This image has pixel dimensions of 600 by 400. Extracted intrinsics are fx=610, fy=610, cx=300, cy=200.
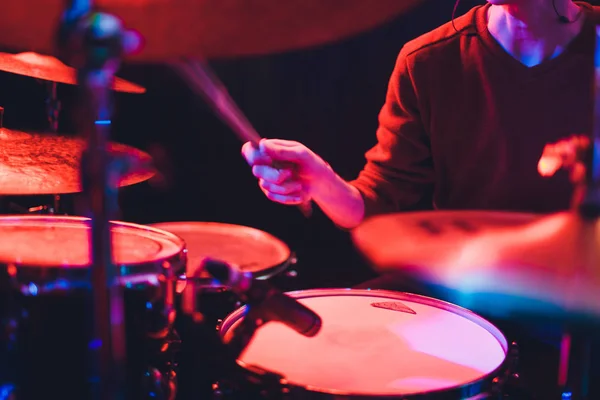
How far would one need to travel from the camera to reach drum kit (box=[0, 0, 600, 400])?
0.70 metres

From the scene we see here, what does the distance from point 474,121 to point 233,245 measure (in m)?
0.67

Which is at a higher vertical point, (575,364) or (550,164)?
(550,164)

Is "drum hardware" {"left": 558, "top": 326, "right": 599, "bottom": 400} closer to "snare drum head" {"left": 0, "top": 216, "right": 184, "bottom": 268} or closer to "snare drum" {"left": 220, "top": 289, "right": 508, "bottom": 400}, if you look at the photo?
→ "snare drum" {"left": 220, "top": 289, "right": 508, "bottom": 400}

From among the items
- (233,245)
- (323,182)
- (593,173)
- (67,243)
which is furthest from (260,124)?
(593,173)

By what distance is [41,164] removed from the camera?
107 centimetres

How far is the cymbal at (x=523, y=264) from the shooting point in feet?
2.24

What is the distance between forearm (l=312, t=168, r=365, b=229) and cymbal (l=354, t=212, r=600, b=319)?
476 mm

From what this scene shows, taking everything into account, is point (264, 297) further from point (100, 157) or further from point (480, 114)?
point (480, 114)

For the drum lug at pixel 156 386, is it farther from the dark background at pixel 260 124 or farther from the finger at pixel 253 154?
the dark background at pixel 260 124

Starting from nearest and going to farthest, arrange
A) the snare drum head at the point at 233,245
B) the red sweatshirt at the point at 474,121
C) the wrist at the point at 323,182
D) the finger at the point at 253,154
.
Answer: the finger at the point at 253,154, the wrist at the point at 323,182, the red sweatshirt at the point at 474,121, the snare drum head at the point at 233,245

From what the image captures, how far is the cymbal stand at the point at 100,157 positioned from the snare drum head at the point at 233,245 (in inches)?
24.9

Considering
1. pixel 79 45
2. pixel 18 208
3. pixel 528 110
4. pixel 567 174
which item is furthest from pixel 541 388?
pixel 18 208

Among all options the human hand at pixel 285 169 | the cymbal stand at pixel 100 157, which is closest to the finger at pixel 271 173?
the human hand at pixel 285 169

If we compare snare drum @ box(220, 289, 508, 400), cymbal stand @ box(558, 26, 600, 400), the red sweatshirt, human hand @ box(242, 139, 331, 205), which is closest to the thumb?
human hand @ box(242, 139, 331, 205)
